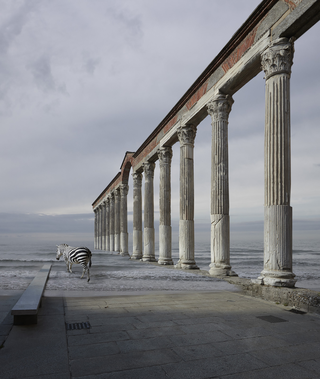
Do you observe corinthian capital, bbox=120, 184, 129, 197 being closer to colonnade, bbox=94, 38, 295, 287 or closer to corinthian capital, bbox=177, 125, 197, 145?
colonnade, bbox=94, 38, 295, 287

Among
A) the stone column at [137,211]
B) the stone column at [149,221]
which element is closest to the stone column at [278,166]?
the stone column at [149,221]

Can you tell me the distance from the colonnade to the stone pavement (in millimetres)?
2533

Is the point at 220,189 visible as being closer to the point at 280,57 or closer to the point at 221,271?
the point at 221,271

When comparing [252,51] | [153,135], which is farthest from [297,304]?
[153,135]

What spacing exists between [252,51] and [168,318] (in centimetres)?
990

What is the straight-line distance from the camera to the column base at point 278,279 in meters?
10.2

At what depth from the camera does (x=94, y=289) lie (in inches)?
477

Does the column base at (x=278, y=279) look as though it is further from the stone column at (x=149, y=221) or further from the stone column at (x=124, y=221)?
the stone column at (x=124, y=221)

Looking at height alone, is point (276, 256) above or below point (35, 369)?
above

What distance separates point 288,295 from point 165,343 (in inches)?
188

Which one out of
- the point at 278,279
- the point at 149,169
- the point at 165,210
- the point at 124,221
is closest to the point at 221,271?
the point at 278,279

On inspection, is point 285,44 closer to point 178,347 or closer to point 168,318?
point 168,318

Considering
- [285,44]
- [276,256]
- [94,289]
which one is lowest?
[94,289]

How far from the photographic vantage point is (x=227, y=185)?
619 inches
